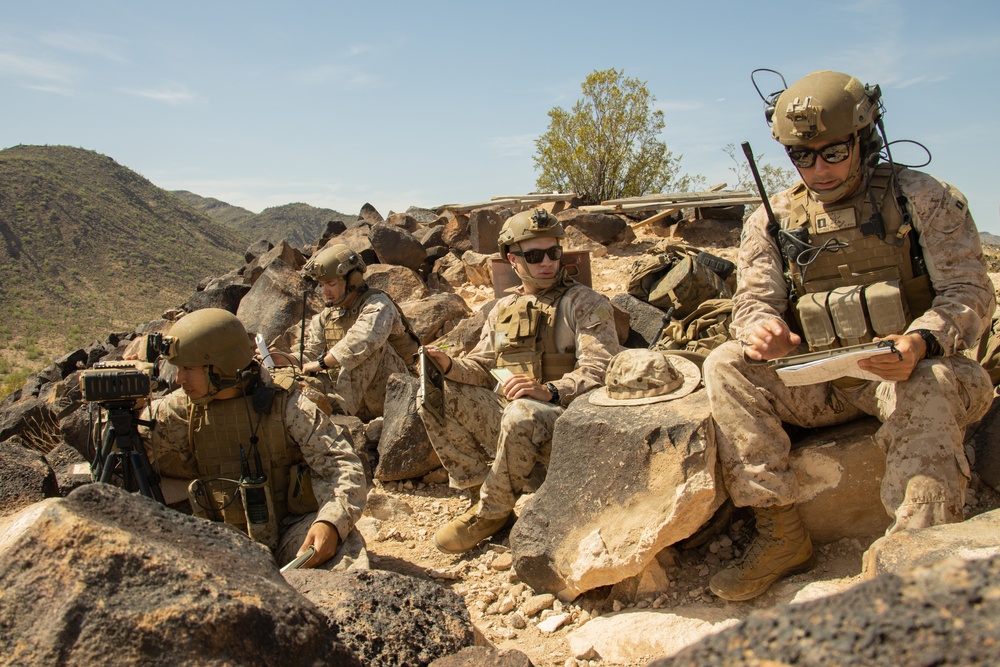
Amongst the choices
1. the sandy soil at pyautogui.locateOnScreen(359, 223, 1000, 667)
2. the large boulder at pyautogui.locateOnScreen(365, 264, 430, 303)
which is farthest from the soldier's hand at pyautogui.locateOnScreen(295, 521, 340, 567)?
the large boulder at pyautogui.locateOnScreen(365, 264, 430, 303)

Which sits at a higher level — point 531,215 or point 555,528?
point 531,215

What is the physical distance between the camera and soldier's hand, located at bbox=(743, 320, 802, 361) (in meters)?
3.44

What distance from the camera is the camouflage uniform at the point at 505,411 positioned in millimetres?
4301

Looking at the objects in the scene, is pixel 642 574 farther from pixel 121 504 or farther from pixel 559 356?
pixel 121 504

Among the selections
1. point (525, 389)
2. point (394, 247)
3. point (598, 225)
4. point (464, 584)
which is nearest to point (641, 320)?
point (525, 389)

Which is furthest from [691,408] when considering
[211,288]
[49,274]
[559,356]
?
[49,274]

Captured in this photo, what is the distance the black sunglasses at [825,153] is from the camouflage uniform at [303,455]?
98.1 inches

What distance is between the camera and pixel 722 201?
12898 mm

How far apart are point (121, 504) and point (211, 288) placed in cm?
1175

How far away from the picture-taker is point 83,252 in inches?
1674

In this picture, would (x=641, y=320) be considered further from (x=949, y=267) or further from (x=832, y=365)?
(x=832, y=365)

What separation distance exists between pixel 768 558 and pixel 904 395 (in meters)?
0.85

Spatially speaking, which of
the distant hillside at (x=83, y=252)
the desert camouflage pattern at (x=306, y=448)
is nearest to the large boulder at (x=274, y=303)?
the desert camouflage pattern at (x=306, y=448)

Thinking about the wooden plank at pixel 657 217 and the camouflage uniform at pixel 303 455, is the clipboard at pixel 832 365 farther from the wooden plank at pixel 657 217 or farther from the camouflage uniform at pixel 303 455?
the wooden plank at pixel 657 217
